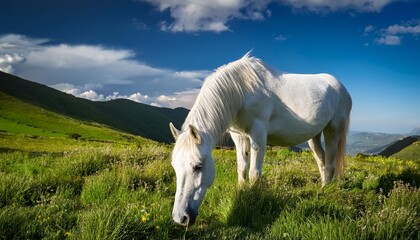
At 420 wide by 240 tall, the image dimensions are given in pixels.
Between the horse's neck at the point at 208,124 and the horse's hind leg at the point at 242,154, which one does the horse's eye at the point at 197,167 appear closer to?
the horse's neck at the point at 208,124

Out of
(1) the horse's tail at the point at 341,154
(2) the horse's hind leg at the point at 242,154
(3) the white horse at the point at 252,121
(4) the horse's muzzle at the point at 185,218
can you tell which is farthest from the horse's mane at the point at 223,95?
(1) the horse's tail at the point at 341,154

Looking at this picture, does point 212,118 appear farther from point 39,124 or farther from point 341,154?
point 39,124

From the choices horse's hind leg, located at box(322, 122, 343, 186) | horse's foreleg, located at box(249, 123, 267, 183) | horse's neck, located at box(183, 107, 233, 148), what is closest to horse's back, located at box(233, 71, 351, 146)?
horse's foreleg, located at box(249, 123, 267, 183)

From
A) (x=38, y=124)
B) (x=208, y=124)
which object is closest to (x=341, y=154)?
(x=208, y=124)

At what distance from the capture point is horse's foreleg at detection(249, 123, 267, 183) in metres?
6.61

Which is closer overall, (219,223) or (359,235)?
(359,235)

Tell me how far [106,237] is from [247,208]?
2.23 metres

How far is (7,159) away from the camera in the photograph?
1263 cm

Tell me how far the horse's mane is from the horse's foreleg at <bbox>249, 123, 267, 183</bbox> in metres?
0.57

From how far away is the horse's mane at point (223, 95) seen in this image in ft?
18.8

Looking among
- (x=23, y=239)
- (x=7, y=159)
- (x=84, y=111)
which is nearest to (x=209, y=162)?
(x=23, y=239)

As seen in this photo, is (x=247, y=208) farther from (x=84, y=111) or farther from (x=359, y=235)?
(x=84, y=111)

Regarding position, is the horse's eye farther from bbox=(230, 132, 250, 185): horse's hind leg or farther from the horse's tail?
the horse's tail

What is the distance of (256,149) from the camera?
21.7 feet
